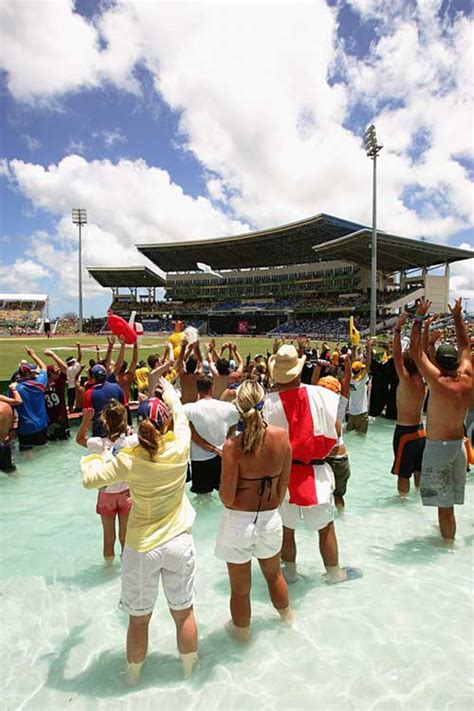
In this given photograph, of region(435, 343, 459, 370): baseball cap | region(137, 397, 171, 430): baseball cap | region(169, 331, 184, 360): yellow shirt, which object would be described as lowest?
region(137, 397, 171, 430): baseball cap

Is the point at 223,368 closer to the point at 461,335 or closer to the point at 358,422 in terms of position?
the point at 461,335

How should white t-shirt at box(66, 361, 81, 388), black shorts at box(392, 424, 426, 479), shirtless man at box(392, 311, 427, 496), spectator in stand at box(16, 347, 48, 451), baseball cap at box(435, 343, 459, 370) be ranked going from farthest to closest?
white t-shirt at box(66, 361, 81, 388)
spectator in stand at box(16, 347, 48, 451)
black shorts at box(392, 424, 426, 479)
shirtless man at box(392, 311, 427, 496)
baseball cap at box(435, 343, 459, 370)

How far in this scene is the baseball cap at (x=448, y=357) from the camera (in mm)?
3711

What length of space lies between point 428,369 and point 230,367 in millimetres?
3156

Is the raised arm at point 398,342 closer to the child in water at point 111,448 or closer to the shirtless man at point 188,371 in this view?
the child in water at point 111,448

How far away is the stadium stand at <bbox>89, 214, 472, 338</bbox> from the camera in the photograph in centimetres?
5359

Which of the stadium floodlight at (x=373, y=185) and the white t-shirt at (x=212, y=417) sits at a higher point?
the stadium floodlight at (x=373, y=185)

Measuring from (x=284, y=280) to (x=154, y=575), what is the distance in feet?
238

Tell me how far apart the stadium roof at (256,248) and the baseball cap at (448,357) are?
173 feet

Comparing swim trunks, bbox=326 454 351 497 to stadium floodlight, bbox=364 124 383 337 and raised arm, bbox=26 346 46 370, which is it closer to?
raised arm, bbox=26 346 46 370

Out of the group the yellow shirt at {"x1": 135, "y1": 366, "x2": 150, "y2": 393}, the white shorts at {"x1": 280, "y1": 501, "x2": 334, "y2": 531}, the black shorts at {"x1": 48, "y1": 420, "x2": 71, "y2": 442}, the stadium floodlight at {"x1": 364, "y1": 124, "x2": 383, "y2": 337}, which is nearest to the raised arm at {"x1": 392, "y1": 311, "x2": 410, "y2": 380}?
the white shorts at {"x1": 280, "y1": 501, "x2": 334, "y2": 531}

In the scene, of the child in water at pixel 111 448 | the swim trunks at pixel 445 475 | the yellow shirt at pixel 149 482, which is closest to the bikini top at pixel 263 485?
the yellow shirt at pixel 149 482

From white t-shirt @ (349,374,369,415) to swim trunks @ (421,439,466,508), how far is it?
3970mm

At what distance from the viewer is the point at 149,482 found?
92.9 inches
